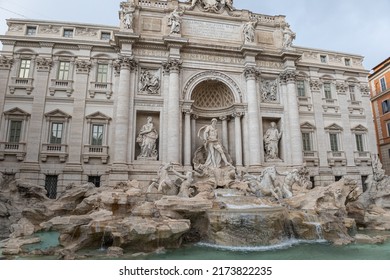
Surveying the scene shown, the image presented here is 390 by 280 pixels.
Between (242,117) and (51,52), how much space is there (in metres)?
13.2

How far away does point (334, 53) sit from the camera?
21.1 meters

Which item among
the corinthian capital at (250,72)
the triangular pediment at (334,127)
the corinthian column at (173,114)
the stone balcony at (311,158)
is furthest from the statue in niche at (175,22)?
the triangular pediment at (334,127)

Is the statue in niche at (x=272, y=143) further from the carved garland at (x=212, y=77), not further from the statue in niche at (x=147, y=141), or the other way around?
the statue in niche at (x=147, y=141)

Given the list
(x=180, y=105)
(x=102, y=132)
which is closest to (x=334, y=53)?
(x=180, y=105)

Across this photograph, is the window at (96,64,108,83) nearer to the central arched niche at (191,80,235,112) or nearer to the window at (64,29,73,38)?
the window at (64,29,73,38)

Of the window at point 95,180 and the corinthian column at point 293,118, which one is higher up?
the corinthian column at point 293,118

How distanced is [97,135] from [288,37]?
15117 mm

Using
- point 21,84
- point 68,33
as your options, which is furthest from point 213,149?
point 21,84

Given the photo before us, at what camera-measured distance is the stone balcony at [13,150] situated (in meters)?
14.6

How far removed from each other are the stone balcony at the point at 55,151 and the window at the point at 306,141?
1605cm

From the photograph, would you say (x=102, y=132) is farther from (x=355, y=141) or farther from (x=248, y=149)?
(x=355, y=141)

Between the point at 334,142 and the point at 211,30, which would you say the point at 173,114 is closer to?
the point at 211,30

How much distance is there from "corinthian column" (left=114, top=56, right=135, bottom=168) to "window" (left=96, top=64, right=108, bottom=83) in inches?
56.3

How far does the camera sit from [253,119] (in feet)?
55.1
